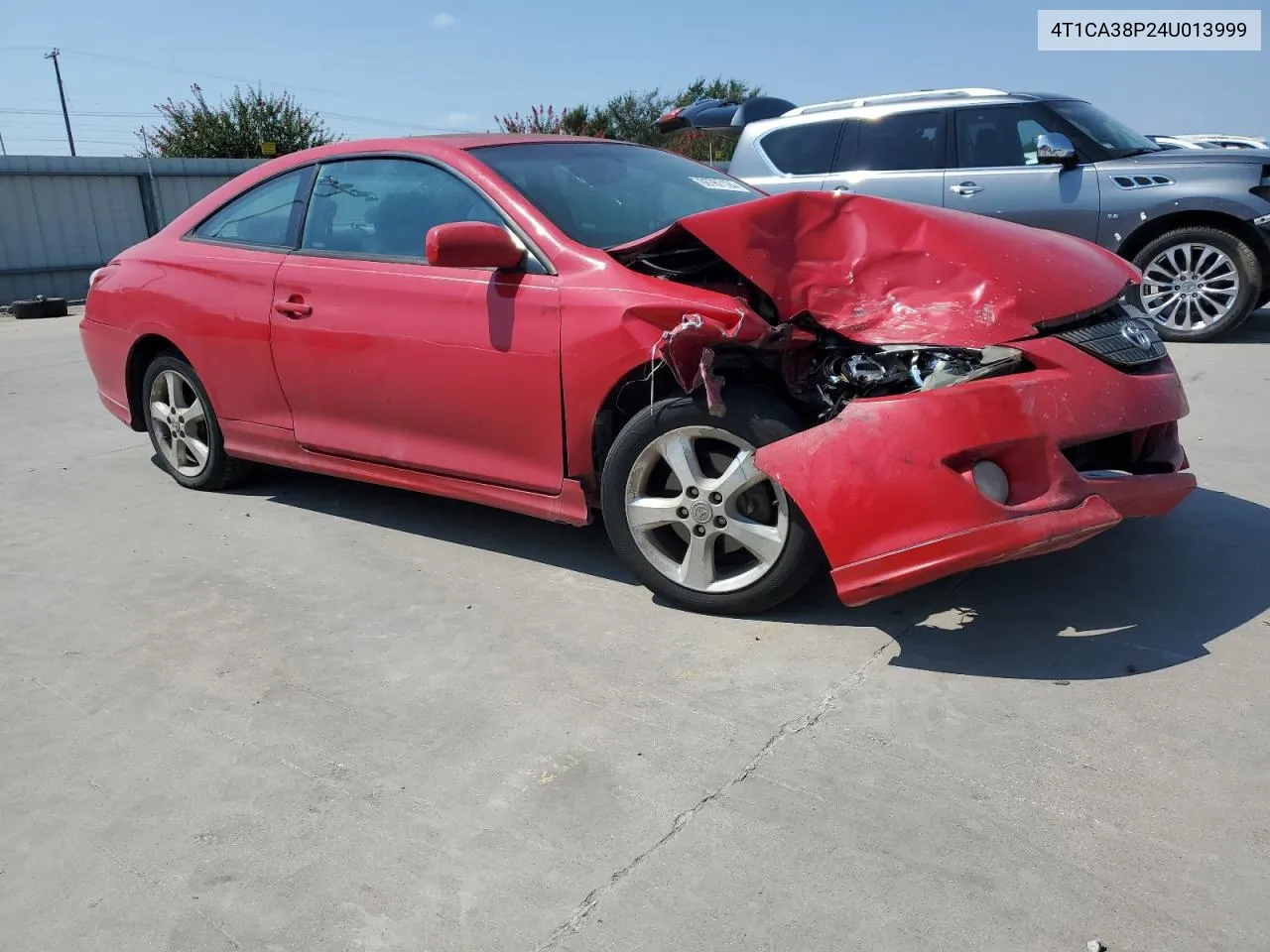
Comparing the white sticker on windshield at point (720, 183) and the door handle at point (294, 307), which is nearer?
the door handle at point (294, 307)

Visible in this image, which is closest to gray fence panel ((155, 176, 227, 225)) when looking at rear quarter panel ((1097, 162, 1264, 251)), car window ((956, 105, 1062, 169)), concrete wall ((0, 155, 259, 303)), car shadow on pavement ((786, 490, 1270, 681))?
concrete wall ((0, 155, 259, 303))

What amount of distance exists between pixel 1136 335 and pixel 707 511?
1.43 metres

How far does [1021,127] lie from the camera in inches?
316

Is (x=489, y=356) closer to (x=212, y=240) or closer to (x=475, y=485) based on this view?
(x=475, y=485)

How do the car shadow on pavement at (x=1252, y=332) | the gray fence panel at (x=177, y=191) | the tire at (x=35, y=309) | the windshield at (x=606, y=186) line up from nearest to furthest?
the windshield at (x=606, y=186)
the car shadow on pavement at (x=1252, y=332)
the tire at (x=35, y=309)
the gray fence panel at (x=177, y=191)

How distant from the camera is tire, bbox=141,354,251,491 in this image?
4961mm

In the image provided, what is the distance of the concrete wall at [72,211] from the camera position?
16.7 metres

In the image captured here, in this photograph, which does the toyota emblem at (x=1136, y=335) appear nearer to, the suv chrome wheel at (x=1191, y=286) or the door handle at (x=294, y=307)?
the door handle at (x=294, y=307)

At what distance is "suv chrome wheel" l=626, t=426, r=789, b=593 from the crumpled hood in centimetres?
50

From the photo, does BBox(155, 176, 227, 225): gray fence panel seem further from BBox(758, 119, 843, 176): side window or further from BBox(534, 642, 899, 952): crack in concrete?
BBox(534, 642, 899, 952): crack in concrete

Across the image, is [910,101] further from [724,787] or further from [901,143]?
[724,787]

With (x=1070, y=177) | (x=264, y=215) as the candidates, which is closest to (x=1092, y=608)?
(x=264, y=215)

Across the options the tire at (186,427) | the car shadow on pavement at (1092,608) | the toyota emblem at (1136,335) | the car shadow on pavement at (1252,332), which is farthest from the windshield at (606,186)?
the car shadow on pavement at (1252,332)

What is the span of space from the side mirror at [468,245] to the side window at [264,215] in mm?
1181
